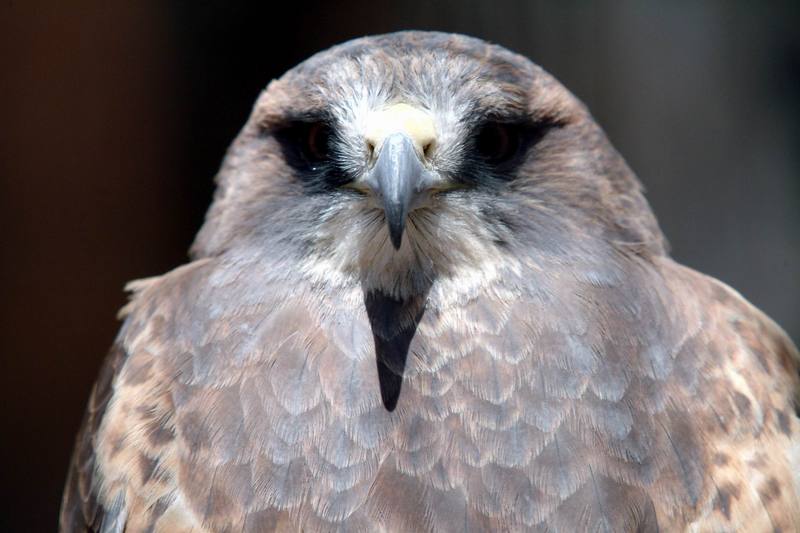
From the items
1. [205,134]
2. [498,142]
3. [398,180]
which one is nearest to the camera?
[398,180]

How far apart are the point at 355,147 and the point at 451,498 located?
0.55 meters

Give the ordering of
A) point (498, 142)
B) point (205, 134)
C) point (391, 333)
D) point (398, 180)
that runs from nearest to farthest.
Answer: point (398, 180), point (391, 333), point (498, 142), point (205, 134)

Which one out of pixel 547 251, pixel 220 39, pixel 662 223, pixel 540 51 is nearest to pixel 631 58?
pixel 540 51

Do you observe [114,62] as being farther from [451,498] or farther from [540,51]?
[451,498]

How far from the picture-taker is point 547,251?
1.69 m

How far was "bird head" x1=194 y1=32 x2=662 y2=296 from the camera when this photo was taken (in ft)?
5.41

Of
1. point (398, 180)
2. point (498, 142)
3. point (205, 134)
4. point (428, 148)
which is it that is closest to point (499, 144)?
point (498, 142)

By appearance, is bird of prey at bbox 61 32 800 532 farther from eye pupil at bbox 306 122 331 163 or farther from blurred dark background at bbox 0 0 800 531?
blurred dark background at bbox 0 0 800 531

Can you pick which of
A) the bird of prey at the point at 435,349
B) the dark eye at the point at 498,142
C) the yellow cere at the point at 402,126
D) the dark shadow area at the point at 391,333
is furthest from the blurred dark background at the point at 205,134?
the dark shadow area at the point at 391,333

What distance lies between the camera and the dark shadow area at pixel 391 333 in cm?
158

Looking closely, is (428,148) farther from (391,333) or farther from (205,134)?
(205,134)

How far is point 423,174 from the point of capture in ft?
5.16

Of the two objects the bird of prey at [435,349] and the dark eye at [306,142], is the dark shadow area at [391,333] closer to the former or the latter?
the bird of prey at [435,349]

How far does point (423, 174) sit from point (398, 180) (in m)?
0.07
